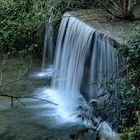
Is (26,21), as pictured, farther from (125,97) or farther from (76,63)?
(125,97)

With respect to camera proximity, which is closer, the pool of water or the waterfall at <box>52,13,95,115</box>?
the pool of water

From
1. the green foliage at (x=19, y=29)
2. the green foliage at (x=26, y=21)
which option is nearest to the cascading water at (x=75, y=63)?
the green foliage at (x=26, y=21)

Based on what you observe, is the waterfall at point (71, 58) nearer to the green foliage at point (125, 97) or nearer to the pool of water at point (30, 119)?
the pool of water at point (30, 119)

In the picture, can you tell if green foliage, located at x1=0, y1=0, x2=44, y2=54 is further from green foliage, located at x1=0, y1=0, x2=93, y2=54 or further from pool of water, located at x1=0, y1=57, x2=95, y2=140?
pool of water, located at x1=0, y1=57, x2=95, y2=140

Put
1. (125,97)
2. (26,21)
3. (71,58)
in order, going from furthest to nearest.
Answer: (26,21)
(71,58)
(125,97)

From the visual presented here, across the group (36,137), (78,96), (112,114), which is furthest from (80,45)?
(112,114)

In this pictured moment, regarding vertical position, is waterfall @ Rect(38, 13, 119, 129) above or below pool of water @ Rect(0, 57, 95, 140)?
above

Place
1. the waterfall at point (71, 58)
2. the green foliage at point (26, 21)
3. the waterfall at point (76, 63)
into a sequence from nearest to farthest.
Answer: the waterfall at point (76, 63) < the waterfall at point (71, 58) < the green foliage at point (26, 21)

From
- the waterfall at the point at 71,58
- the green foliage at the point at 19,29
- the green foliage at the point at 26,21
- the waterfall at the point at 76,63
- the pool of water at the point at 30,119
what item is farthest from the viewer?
the green foliage at the point at 19,29

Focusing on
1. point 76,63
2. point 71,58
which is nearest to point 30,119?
point 76,63

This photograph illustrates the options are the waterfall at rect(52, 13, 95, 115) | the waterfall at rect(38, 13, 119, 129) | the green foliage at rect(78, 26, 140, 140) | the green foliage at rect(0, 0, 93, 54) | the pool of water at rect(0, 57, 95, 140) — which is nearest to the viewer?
the green foliage at rect(78, 26, 140, 140)

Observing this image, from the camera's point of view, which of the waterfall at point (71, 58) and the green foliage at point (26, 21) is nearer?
the waterfall at point (71, 58)

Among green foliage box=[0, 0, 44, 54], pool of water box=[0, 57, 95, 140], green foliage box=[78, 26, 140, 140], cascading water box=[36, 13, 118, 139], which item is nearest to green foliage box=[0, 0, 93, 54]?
green foliage box=[0, 0, 44, 54]

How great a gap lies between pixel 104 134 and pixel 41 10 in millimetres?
4911
